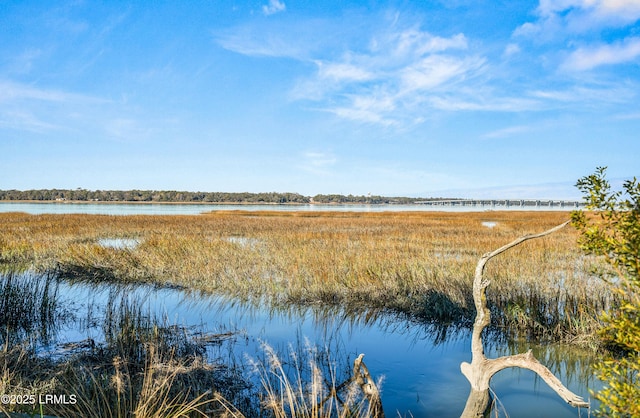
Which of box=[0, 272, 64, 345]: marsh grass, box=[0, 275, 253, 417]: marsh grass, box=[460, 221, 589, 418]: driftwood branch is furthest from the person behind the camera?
box=[0, 272, 64, 345]: marsh grass

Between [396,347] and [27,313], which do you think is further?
[27,313]

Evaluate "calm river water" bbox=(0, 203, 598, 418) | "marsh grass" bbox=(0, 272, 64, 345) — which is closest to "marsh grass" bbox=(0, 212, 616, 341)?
"calm river water" bbox=(0, 203, 598, 418)

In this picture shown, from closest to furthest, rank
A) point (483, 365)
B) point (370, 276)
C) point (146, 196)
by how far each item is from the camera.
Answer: point (483, 365) < point (370, 276) < point (146, 196)

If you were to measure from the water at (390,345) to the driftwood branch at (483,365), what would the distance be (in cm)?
35

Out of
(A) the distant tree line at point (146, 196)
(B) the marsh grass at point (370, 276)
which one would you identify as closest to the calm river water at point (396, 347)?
(B) the marsh grass at point (370, 276)

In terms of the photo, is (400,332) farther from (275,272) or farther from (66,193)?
(66,193)

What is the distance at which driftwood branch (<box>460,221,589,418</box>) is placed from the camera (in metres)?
4.38

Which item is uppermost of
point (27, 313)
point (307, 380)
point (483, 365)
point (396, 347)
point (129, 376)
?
point (483, 365)

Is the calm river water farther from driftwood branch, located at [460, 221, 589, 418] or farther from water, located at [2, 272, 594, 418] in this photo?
driftwood branch, located at [460, 221, 589, 418]

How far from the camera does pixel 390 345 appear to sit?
312 inches

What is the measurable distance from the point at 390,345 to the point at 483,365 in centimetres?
313

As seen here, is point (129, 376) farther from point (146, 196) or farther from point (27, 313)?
point (146, 196)

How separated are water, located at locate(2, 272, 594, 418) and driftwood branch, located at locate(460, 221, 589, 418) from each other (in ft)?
1.15

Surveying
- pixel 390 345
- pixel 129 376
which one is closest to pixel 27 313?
pixel 129 376
